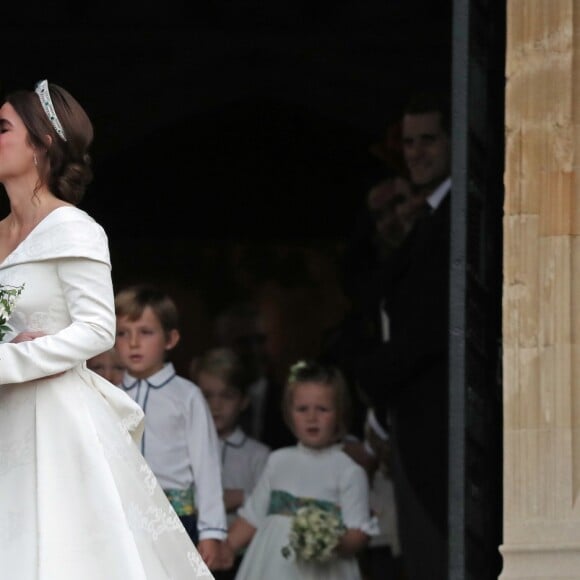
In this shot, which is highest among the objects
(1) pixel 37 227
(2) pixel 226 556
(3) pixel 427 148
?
(3) pixel 427 148

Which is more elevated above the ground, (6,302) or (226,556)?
(6,302)

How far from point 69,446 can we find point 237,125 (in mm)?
6369

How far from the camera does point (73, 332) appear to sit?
5887 millimetres

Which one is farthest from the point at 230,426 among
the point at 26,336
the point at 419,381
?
the point at 26,336

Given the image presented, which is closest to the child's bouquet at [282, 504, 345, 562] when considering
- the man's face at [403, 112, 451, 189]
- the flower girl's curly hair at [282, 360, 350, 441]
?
the flower girl's curly hair at [282, 360, 350, 441]

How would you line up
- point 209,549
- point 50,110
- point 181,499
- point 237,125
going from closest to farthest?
1. point 50,110
2. point 209,549
3. point 181,499
4. point 237,125

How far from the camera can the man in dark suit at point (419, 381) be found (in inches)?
323

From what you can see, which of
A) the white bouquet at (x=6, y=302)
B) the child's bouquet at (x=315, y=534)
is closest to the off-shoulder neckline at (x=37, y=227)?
the white bouquet at (x=6, y=302)

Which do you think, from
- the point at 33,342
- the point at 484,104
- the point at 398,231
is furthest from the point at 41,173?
the point at 398,231

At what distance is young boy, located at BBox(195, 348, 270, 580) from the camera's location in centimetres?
931

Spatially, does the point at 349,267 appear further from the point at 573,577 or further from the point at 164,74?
the point at 573,577

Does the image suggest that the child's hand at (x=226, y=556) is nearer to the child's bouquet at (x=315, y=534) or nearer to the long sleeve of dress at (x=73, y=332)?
the child's bouquet at (x=315, y=534)

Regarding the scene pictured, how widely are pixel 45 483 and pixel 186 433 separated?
2443mm

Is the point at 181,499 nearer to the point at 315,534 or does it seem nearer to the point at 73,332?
the point at 315,534
